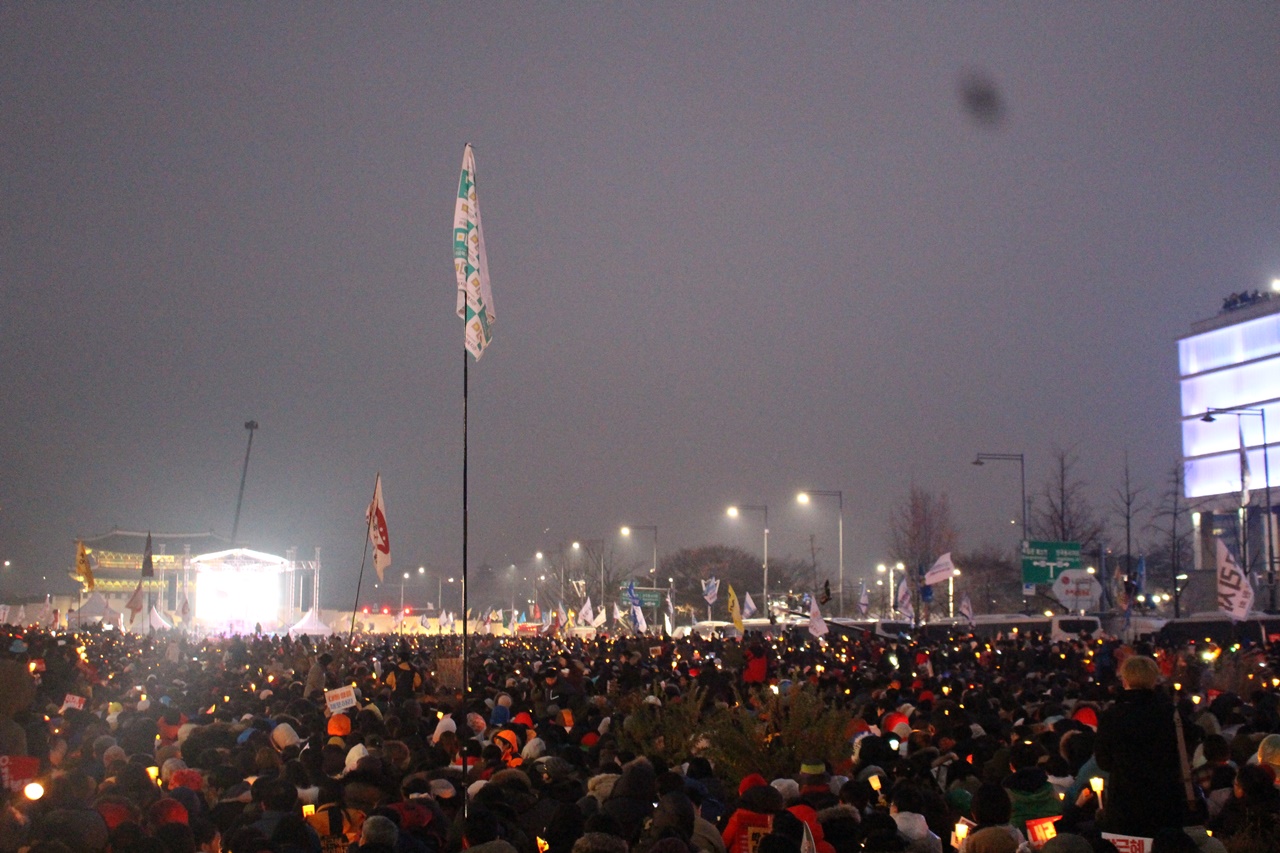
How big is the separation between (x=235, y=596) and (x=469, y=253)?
60.4 meters

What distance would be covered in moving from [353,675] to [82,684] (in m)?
4.48

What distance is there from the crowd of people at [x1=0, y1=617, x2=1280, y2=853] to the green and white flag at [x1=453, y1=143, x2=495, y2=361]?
2864 millimetres

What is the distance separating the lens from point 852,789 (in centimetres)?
888

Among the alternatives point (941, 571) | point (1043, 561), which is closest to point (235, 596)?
point (1043, 561)

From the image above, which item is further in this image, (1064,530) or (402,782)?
(1064,530)

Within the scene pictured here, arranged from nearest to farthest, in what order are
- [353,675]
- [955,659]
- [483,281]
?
1. [483,281]
2. [353,675]
3. [955,659]

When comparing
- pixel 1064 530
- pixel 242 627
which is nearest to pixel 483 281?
pixel 1064 530

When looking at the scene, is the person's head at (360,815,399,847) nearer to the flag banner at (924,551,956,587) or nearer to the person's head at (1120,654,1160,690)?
the person's head at (1120,654,1160,690)

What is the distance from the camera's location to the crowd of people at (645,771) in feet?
23.6

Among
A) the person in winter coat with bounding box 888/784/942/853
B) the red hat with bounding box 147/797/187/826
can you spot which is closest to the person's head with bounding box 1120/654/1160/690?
the person in winter coat with bounding box 888/784/942/853

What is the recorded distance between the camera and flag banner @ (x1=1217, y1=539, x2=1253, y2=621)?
79.9 feet

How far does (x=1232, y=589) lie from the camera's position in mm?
24734

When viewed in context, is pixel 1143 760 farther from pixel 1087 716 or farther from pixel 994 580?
pixel 994 580

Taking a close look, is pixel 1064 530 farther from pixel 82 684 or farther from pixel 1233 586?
pixel 82 684
